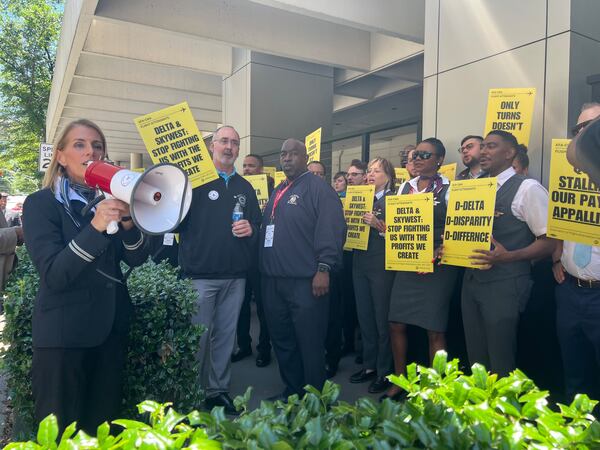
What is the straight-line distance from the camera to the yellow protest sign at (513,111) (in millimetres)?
4215

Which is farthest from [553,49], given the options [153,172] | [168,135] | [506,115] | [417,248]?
[153,172]

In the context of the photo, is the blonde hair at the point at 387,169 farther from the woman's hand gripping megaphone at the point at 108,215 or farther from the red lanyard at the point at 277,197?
the woman's hand gripping megaphone at the point at 108,215

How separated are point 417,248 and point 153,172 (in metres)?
2.29

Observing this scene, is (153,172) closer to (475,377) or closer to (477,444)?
(475,377)

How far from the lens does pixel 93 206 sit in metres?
2.34

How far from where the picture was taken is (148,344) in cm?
301

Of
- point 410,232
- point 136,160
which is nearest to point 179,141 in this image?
point 410,232

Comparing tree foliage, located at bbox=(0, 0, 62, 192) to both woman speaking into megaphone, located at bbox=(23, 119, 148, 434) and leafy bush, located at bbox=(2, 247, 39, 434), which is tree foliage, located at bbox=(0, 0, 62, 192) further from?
woman speaking into megaphone, located at bbox=(23, 119, 148, 434)

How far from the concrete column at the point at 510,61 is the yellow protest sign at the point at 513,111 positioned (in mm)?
387

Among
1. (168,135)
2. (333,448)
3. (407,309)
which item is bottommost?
(407,309)

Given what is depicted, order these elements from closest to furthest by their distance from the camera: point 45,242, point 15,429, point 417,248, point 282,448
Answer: point 282,448 → point 45,242 → point 15,429 → point 417,248

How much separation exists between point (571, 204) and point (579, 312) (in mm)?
689

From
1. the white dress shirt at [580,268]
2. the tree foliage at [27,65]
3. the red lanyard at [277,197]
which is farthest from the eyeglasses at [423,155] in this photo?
the tree foliage at [27,65]

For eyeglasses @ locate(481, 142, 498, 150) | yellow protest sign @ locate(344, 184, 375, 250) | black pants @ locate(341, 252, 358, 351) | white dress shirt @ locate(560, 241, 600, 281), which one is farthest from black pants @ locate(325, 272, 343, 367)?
white dress shirt @ locate(560, 241, 600, 281)
